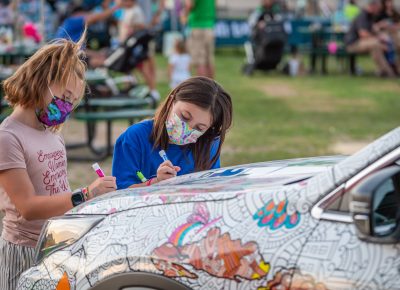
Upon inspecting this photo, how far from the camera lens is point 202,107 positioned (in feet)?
14.7

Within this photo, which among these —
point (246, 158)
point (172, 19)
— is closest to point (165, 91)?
point (246, 158)

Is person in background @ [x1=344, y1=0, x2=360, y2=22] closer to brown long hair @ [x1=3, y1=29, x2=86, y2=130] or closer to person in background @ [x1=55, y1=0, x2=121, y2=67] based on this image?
person in background @ [x1=55, y1=0, x2=121, y2=67]

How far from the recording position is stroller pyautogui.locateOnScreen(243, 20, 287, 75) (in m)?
20.5

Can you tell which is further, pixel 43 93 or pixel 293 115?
pixel 293 115

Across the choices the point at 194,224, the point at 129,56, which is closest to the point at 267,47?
the point at 129,56

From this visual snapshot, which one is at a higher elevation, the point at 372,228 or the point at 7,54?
the point at 372,228

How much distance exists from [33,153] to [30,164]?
50 mm

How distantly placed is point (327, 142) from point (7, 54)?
15.4 feet

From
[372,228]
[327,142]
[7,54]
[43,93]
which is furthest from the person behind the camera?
[7,54]

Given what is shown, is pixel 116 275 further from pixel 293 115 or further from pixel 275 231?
pixel 293 115

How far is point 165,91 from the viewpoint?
17.0m

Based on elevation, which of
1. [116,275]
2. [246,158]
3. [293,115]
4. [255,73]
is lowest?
[255,73]

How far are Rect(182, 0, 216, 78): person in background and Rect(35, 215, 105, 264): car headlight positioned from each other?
11903 mm

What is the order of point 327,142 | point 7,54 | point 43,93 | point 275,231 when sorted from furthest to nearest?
point 7,54, point 327,142, point 43,93, point 275,231
